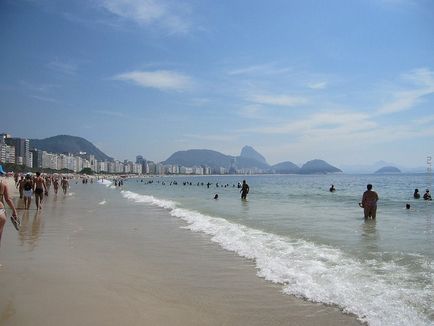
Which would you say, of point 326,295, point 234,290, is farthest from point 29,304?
point 326,295

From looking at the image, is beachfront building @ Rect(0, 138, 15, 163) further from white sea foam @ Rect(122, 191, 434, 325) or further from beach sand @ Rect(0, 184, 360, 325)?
white sea foam @ Rect(122, 191, 434, 325)

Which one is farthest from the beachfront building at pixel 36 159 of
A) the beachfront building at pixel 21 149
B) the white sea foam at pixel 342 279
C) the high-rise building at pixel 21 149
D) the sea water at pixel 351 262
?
the white sea foam at pixel 342 279

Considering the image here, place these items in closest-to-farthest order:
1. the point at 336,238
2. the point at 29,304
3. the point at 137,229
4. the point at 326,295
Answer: the point at 29,304 → the point at 326,295 → the point at 336,238 → the point at 137,229

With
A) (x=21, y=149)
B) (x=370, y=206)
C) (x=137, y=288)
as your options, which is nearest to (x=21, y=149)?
(x=21, y=149)

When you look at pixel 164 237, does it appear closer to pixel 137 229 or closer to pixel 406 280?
pixel 137 229

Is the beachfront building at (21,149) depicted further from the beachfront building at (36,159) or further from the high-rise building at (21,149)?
the beachfront building at (36,159)

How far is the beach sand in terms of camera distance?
423 centimetres

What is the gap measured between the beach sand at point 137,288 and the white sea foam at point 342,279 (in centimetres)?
28

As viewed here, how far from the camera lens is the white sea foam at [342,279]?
4562 mm

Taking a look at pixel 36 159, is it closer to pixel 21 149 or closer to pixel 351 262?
pixel 21 149

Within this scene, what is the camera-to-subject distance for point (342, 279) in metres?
5.91

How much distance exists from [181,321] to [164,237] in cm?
625

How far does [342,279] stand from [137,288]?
310 centimetres

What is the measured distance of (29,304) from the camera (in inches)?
176
